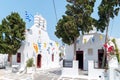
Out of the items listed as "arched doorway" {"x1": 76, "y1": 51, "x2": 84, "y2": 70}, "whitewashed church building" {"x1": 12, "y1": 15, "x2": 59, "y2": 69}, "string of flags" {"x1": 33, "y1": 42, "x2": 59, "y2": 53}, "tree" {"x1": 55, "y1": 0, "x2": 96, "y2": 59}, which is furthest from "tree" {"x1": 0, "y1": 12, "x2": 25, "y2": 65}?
"arched doorway" {"x1": 76, "y1": 51, "x2": 84, "y2": 70}

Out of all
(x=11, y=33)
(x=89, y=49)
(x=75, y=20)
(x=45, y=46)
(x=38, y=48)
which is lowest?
(x=89, y=49)

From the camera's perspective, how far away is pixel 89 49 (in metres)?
23.8

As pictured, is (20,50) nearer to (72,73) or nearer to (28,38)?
(28,38)

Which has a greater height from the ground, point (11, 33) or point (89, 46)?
point (11, 33)

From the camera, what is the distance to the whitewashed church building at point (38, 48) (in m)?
24.4

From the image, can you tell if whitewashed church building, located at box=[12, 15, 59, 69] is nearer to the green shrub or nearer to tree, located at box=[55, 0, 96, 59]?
the green shrub

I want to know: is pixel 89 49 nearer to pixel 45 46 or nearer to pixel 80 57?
pixel 80 57

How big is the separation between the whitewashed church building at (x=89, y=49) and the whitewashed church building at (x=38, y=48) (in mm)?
4781

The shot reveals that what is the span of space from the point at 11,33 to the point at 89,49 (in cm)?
918

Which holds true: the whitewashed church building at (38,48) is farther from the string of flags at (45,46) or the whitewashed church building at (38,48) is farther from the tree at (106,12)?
the tree at (106,12)

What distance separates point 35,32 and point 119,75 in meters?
18.0

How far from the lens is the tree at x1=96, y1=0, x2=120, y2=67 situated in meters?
20.3

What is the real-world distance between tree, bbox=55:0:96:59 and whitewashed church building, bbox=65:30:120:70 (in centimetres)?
258

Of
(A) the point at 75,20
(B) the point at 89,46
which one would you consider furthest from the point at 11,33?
(B) the point at 89,46
